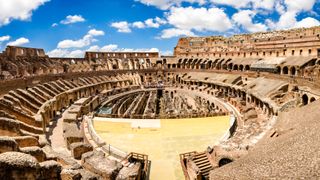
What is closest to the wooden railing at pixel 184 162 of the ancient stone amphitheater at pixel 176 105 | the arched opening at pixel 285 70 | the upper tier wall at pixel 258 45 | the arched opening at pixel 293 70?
the ancient stone amphitheater at pixel 176 105

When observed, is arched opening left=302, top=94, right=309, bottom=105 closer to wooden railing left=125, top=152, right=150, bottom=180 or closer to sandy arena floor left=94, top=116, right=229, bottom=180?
sandy arena floor left=94, top=116, right=229, bottom=180

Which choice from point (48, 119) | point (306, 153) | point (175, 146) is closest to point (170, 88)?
point (48, 119)

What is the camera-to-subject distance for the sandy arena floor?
1784 cm

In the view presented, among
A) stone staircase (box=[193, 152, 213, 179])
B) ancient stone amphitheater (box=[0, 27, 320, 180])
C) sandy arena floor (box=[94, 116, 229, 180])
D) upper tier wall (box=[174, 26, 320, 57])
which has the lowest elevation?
stone staircase (box=[193, 152, 213, 179])

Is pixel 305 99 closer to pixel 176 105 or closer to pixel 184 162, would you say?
pixel 184 162

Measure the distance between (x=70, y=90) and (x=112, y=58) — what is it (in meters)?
24.6

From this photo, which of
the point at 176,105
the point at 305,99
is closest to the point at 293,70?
the point at 305,99

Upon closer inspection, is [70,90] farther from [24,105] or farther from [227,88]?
[227,88]

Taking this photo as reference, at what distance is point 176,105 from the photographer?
127ft

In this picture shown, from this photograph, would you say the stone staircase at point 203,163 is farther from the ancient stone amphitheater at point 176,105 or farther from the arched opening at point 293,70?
the arched opening at point 293,70

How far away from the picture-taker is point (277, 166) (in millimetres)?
10070

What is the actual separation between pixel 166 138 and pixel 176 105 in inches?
632

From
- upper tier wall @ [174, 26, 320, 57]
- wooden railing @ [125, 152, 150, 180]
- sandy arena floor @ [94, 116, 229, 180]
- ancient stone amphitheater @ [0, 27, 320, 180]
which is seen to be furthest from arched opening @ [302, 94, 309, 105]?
wooden railing @ [125, 152, 150, 180]

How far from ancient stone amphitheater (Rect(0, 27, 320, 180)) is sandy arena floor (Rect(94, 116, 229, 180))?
364 mm
